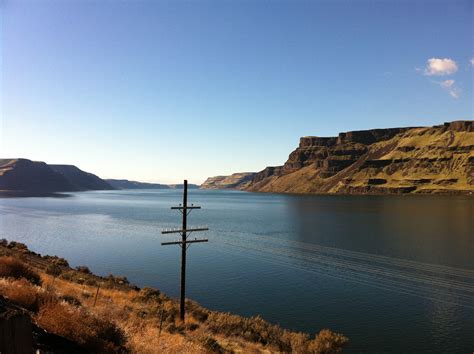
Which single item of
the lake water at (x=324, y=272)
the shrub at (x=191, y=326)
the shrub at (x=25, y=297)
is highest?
the shrub at (x=25, y=297)

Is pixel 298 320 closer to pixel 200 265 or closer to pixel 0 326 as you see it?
pixel 200 265

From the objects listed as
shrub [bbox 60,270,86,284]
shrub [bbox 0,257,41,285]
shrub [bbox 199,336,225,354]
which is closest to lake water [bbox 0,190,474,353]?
shrub [bbox 60,270,86,284]

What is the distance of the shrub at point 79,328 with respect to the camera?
30.9 feet

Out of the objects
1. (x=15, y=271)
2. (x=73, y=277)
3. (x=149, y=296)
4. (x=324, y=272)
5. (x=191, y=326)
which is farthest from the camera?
(x=324, y=272)

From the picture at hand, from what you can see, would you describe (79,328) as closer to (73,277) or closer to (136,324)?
(136,324)

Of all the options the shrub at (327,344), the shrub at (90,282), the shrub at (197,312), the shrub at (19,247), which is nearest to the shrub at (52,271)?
the shrub at (90,282)

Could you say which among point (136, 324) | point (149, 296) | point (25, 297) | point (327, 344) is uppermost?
point (25, 297)

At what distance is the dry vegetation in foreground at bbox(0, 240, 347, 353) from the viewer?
1009 cm

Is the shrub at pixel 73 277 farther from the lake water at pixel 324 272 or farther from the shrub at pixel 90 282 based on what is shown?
the lake water at pixel 324 272

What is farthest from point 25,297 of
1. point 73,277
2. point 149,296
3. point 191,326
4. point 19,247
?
point 19,247

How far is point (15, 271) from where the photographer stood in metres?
19.9

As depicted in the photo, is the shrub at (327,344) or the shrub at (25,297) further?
the shrub at (327,344)

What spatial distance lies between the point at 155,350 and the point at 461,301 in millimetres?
28382

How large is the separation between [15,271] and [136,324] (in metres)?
8.31
